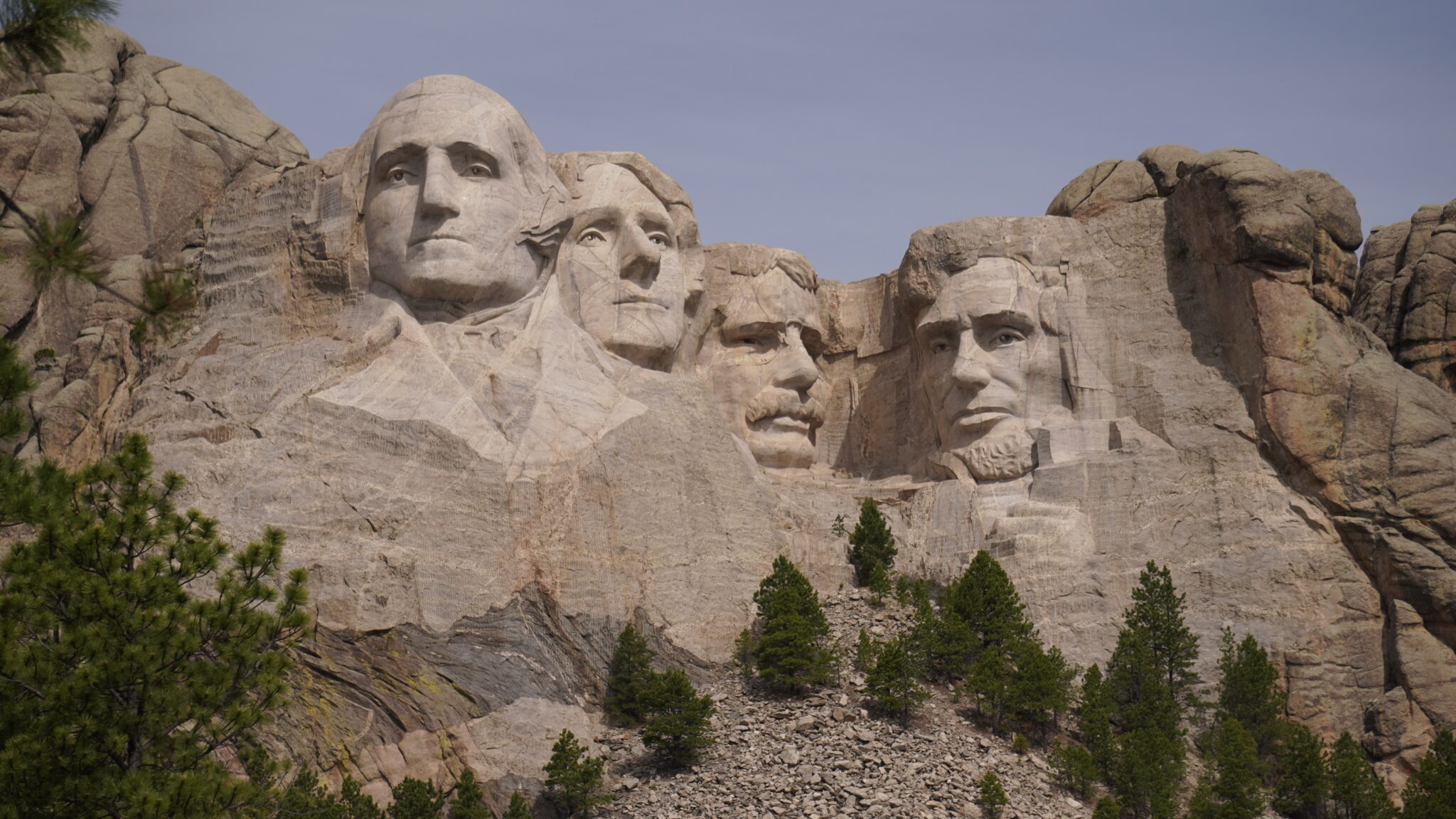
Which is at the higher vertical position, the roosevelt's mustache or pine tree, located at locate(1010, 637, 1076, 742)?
the roosevelt's mustache

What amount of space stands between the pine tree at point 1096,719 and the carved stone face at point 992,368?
413cm

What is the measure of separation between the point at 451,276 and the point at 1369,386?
37.8 ft

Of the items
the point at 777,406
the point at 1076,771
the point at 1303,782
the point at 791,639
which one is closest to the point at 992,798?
the point at 1076,771

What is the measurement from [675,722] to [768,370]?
27.9ft

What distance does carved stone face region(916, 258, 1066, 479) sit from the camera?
98.9ft

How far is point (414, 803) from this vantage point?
23047mm

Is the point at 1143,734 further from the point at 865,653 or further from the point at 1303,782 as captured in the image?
the point at 865,653

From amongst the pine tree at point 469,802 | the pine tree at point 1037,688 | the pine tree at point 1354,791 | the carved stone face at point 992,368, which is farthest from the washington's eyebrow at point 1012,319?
the pine tree at point 469,802

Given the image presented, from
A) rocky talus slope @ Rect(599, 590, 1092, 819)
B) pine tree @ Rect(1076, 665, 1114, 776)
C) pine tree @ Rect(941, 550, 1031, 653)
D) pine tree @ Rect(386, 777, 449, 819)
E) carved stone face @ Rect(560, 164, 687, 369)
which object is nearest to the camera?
pine tree @ Rect(386, 777, 449, 819)

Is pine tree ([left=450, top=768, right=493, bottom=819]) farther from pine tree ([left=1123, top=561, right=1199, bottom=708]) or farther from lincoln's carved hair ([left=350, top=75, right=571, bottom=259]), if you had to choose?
pine tree ([left=1123, top=561, right=1199, bottom=708])

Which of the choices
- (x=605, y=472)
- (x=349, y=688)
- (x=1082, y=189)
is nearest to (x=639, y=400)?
Result: (x=605, y=472)

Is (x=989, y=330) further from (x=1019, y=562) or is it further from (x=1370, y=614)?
(x=1370, y=614)

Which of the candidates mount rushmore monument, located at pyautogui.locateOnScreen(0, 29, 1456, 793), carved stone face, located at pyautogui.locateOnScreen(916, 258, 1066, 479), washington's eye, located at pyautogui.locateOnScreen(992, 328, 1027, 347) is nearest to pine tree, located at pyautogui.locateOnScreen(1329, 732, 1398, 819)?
mount rushmore monument, located at pyautogui.locateOnScreen(0, 29, 1456, 793)

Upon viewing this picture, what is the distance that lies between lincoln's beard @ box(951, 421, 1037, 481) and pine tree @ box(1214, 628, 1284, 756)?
4.16m
